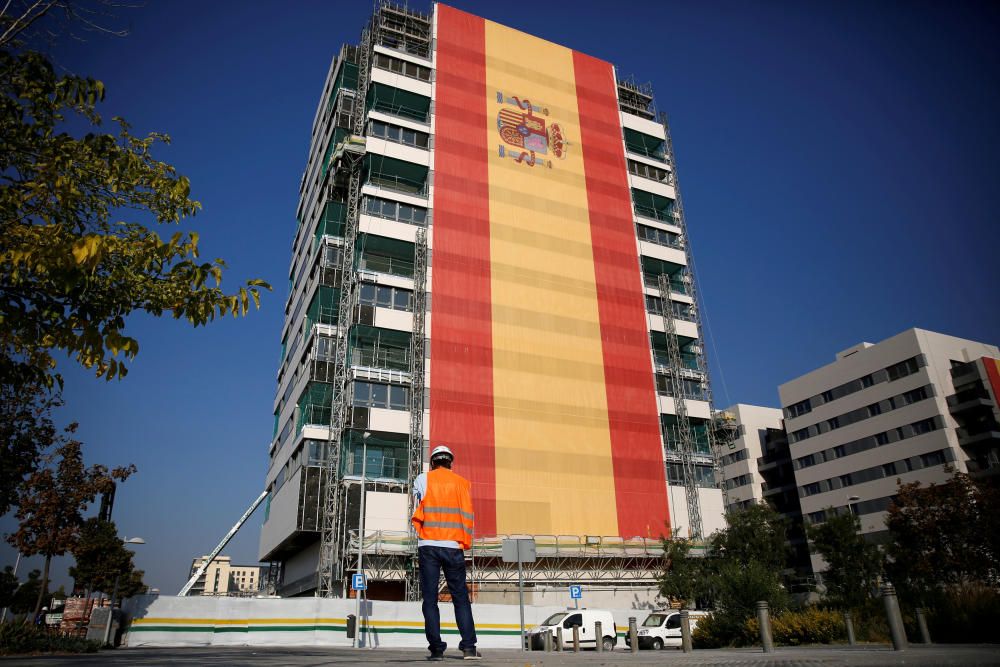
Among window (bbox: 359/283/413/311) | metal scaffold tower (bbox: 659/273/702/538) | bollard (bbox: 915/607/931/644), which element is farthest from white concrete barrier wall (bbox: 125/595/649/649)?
metal scaffold tower (bbox: 659/273/702/538)

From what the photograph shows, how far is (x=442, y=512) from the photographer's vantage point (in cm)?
685

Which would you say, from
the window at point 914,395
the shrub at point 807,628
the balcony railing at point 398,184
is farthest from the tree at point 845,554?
the balcony railing at point 398,184

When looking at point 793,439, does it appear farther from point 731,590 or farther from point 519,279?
point 731,590

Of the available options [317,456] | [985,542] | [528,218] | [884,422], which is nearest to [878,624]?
[985,542]

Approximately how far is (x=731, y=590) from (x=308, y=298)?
36.9 metres

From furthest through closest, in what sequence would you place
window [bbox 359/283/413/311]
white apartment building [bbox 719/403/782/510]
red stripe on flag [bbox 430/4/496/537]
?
white apartment building [bbox 719/403/782/510]
window [bbox 359/283/413/311]
red stripe on flag [bbox 430/4/496/537]

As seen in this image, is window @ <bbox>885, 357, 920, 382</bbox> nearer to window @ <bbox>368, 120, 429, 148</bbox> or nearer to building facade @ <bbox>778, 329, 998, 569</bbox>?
building facade @ <bbox>778, 329, 998, 569</bbox>

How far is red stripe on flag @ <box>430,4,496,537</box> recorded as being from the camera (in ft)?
131

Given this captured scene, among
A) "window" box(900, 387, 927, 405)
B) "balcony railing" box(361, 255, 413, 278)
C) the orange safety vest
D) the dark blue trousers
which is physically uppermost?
"balcony railing" box(361, 255, 413, 278)

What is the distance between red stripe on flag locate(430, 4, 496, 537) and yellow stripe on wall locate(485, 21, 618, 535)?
27.3 inches

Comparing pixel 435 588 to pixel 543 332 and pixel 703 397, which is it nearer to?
pixel 543 332

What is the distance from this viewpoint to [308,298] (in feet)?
165

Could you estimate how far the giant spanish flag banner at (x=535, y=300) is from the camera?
1609 inches

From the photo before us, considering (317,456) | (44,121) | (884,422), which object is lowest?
(44,121)
